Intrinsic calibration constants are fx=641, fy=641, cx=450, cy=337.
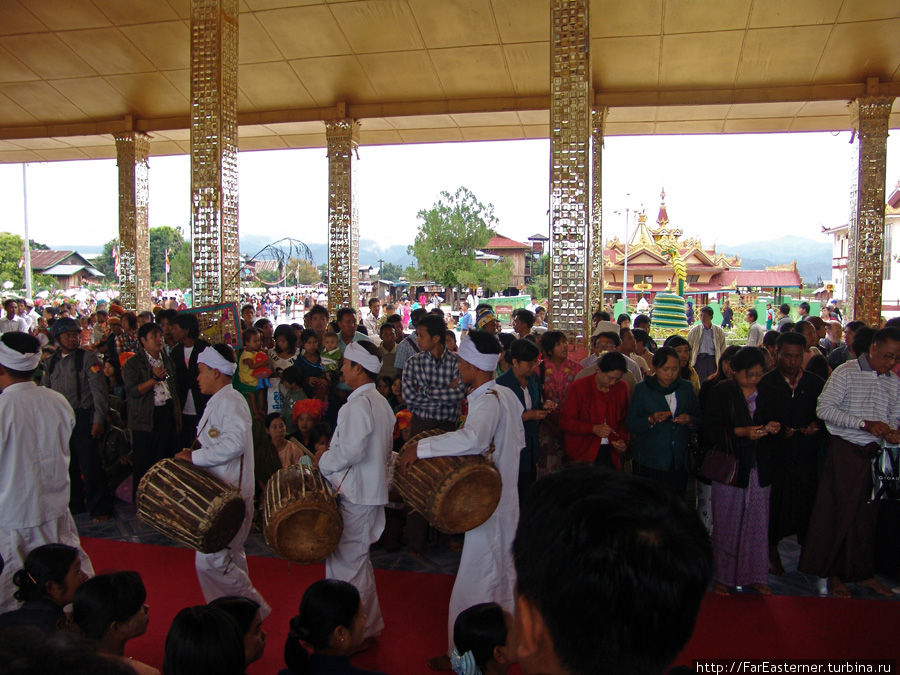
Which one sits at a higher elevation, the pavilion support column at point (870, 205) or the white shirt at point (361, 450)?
the pavilion support column at point (870, 205)

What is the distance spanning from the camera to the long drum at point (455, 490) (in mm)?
2992

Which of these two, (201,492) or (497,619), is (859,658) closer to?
(497,619)

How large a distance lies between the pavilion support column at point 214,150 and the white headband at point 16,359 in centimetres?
368

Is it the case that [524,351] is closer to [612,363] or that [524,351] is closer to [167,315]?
[612,363]

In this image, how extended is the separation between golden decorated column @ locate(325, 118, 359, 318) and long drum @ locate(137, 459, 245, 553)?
6.76m

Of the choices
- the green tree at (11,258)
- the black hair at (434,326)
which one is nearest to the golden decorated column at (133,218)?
the black hair at (434,326)

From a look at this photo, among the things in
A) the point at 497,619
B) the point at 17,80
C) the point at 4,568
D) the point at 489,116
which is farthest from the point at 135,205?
the point at 497,619

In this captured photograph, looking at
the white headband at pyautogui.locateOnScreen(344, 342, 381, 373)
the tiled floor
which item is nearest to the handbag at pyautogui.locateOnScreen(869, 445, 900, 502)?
the tiled floor

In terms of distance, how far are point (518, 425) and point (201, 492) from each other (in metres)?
1.66

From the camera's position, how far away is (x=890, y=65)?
8062 mm

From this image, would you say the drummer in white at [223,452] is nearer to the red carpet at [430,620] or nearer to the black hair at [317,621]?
the red carpet at [430,620]

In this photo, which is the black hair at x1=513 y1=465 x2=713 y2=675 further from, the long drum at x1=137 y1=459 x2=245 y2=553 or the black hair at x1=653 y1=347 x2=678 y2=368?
the black hair at x1=653 y1=347 x2=678 y2=368

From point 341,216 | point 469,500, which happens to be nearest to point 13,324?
point 341,216

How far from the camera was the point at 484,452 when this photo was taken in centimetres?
319
